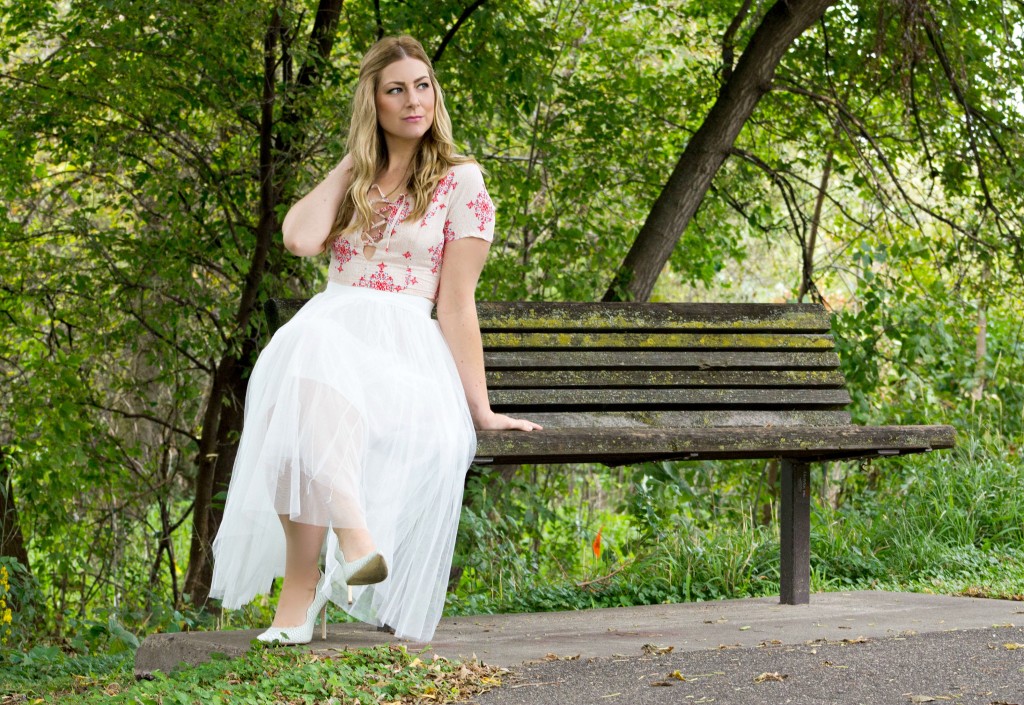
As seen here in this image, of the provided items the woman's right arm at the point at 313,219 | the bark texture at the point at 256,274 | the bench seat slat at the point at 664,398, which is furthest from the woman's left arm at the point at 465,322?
the bark texture at the point at 256,274

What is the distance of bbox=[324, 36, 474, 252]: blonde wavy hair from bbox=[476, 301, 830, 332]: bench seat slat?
80 cm

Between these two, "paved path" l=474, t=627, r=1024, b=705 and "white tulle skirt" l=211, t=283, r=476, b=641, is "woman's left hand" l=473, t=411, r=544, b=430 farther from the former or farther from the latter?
"paved path" l=474, t=627, r=1024, b=705

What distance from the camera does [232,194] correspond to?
6.64 m

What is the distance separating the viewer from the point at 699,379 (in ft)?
14.8

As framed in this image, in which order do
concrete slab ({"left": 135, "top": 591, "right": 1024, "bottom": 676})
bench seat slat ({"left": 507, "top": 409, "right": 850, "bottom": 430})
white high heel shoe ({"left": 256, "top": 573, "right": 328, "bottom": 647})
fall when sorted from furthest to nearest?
bench seat slat ({"left": 507, "top": 409, "right": 850, "bottom": 430}) < concrete slab ({"left": 135, "top": 591, "right": 1024, "bottom": 676}) < white high heel shoe ({"left": 256, "top": 573, "right": 328, "bottom": 647})

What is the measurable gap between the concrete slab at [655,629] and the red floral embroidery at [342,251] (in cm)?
115

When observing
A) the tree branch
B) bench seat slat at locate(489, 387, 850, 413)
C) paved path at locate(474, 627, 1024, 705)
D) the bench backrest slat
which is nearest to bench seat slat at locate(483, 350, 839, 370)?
the bench backrest slat

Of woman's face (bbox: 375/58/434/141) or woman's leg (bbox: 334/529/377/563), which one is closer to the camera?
woman's leg (bbox: 334/529/377/563)

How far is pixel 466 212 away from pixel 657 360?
3.86 ft

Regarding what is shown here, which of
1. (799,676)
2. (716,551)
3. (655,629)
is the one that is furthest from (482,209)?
(716,551)

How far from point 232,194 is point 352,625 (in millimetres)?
3411

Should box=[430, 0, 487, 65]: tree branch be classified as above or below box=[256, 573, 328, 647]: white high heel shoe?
above

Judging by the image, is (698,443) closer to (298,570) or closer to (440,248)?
(440,248)

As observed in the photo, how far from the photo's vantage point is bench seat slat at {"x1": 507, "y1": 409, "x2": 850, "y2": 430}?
4.21 metres
